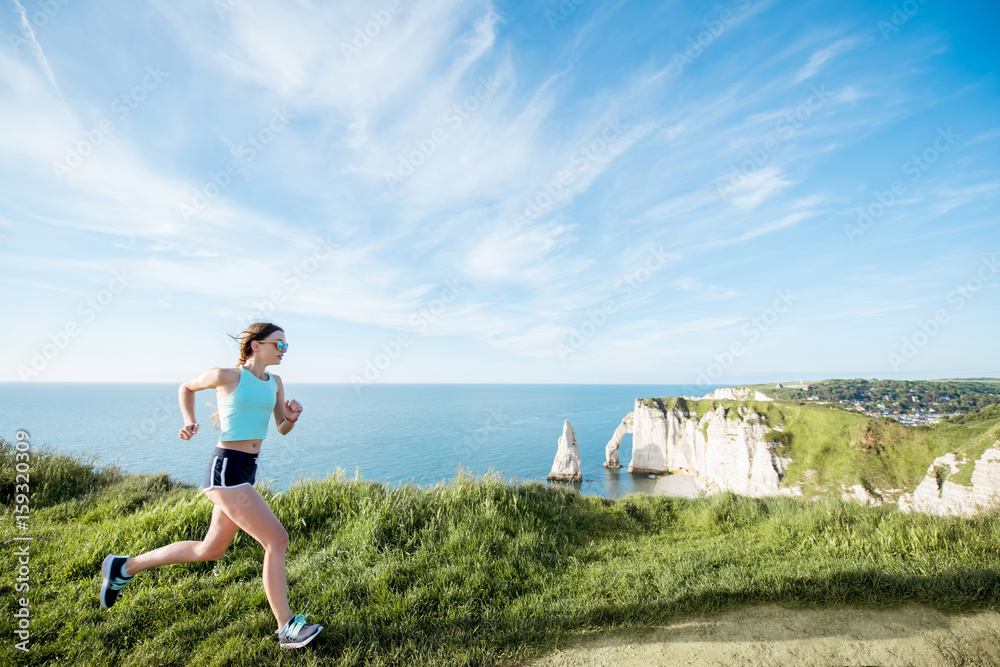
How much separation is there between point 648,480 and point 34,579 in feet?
243

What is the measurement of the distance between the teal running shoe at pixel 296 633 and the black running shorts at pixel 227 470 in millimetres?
1140

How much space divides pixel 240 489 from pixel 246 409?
603 mm

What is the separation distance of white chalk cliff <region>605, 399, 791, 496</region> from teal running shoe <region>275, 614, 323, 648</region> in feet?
158

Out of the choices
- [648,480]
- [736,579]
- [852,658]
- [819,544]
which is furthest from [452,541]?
[648,480]

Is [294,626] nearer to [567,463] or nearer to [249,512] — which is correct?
[249,512]

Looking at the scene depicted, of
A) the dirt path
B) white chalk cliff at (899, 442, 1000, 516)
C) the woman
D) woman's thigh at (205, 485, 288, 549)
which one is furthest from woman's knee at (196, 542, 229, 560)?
white chalk cliff at (899, 442, 1000, 516)

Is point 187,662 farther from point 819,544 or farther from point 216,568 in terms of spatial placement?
point 819,544

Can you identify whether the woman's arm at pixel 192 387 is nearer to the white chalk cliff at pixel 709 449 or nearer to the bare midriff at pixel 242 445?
the bare midriff at pixel 242 445

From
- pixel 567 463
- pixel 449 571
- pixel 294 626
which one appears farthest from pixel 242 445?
pixel 567 463

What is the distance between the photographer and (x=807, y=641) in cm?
324

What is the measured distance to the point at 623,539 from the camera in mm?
5660

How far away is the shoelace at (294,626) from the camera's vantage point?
302 cm

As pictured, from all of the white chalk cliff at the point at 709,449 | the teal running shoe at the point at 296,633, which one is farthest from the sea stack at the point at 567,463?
the teal running shoe at the point at 296,633

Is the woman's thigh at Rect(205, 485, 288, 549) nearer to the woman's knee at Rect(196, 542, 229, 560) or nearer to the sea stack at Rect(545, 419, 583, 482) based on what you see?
the woman's knee at Rect(196, 542, 229, 560)
